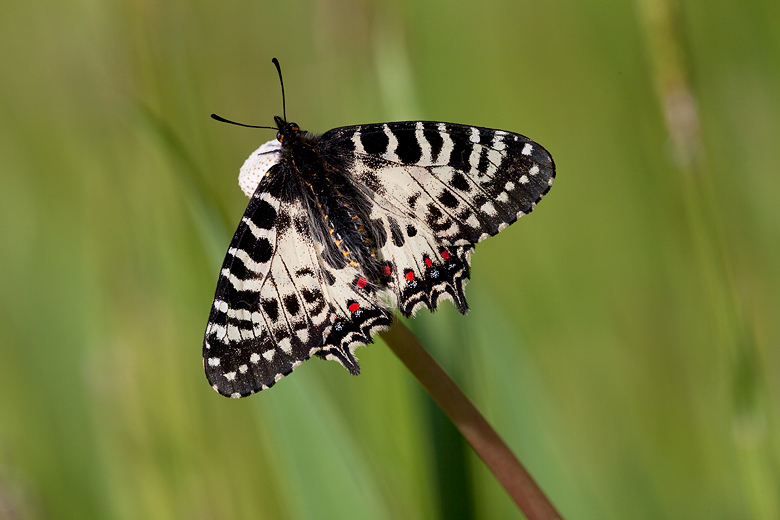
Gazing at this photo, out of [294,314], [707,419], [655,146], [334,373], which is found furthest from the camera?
[655,146]

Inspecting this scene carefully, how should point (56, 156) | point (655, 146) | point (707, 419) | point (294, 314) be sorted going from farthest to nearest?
1. point (56, 156)
2. point (655, 146)
3. point (707, 419)
4. point (294, 314)

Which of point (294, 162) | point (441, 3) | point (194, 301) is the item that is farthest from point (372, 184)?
point (441, 3)

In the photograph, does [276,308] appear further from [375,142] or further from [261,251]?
[375,142]

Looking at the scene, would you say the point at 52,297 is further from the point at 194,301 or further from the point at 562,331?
the point at 562,331

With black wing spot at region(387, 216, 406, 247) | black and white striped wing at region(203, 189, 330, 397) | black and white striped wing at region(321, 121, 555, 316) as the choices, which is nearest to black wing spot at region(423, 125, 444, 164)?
black and white striped wing at region(321, 121, 555, 316)

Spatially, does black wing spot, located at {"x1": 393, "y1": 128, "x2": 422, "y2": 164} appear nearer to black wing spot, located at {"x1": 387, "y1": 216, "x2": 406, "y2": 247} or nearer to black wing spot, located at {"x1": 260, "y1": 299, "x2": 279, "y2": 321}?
black wing spot, located at {"x1": 387, "y1": 216, "x2": 406, "y2": 247}

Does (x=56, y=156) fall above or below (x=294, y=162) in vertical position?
above

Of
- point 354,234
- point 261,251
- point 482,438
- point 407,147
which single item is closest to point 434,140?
point 407,147

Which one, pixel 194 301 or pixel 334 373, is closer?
pixel 194 301
